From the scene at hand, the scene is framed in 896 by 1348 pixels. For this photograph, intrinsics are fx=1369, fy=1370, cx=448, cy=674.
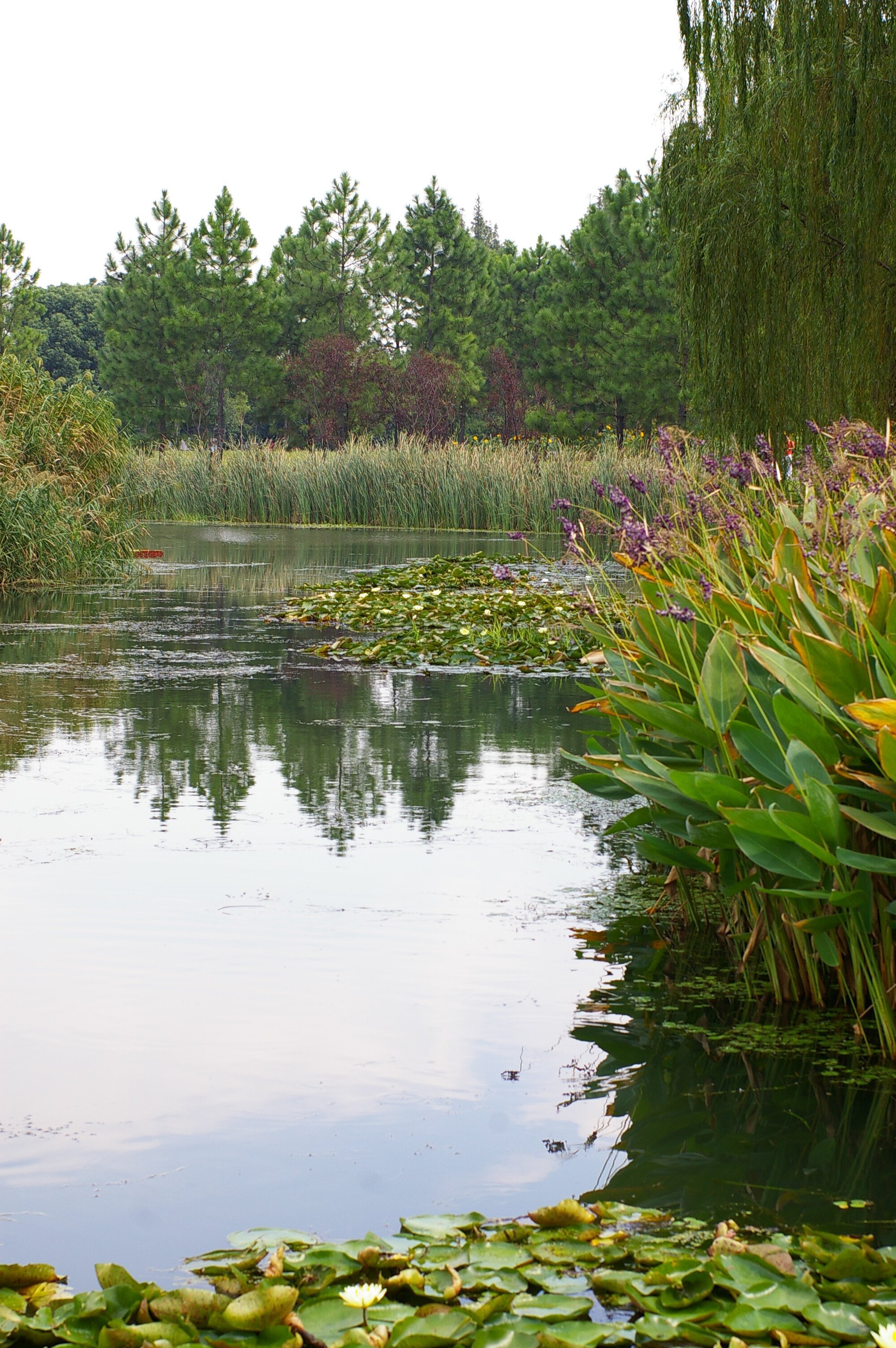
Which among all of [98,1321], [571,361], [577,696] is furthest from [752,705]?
[571,361]

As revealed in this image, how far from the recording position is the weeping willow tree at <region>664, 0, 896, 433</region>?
9188 mm

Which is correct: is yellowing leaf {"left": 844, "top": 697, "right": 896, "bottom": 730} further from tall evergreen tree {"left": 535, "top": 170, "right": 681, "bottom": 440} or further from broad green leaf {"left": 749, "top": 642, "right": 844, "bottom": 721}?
tall evergreen tree {"left": 535, "top": 170, "right": 681, "bottom": 440}

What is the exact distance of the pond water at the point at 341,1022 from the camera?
2.40 metres

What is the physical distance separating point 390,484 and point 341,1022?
77.7ft

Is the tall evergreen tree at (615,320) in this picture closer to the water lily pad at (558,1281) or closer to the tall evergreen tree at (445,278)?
the tall evergreen tree at (445,278)

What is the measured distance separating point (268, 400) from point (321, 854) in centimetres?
5096

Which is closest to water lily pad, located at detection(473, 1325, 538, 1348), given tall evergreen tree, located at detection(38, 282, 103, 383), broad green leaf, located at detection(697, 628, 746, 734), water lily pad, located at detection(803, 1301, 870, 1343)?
water lily pad, located at detection(803, 1301, 870, 1343)

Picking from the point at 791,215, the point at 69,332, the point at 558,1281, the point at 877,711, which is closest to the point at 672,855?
the point at 877,711

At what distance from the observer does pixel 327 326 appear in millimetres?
52812

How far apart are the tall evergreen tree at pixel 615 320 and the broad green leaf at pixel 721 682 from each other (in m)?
37.3

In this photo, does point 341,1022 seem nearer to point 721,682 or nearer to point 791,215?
point 721,682

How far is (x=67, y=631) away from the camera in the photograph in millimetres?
10688

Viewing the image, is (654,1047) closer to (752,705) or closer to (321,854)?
(752,705)

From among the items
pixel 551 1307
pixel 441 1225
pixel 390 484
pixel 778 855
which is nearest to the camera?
pixel 551 1307
